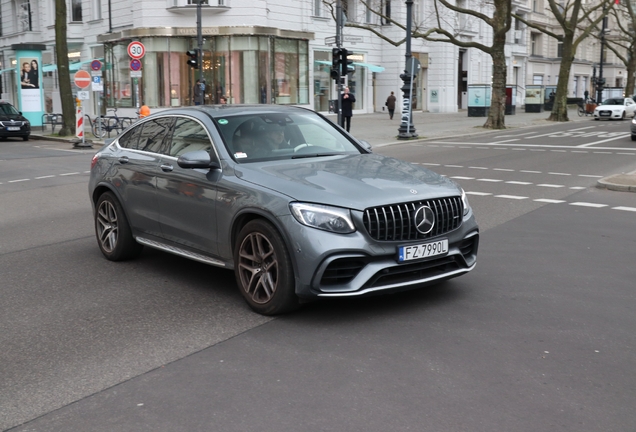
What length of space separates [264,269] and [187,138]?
5.74 ft

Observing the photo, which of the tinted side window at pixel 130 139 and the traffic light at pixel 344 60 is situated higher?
the traffic light at pixel 344 60

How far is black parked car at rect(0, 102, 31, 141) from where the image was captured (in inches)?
1175

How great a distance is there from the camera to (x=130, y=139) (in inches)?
308

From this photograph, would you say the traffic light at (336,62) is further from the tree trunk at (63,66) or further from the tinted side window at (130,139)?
the tinted side window at (130,139)

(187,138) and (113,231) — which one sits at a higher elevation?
(187,138)

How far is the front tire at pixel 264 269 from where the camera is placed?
5559 mm

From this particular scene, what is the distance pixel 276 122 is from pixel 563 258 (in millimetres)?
3229

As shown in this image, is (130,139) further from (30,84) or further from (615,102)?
(615,102)

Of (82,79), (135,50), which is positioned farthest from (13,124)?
(135,50)

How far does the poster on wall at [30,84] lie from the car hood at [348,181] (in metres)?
29.8

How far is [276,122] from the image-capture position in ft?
22.7

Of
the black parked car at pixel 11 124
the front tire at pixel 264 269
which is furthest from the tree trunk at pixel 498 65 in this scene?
the front tire at pixel 264 269

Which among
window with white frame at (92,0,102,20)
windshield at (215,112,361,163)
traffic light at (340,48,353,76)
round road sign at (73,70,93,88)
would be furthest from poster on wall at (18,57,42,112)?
windshield at (215,112,361,163)

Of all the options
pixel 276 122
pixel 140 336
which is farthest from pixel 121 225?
pixel 140 336
